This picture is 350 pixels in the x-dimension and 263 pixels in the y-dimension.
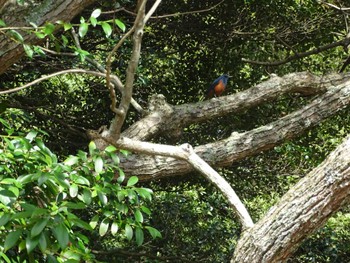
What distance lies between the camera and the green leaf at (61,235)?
210 cm

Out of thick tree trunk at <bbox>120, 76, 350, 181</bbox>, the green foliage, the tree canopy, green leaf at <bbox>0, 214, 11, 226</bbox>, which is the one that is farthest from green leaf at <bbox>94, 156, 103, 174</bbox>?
thick tree trunk at <bbox>120, 76, 350, 181</bbox>

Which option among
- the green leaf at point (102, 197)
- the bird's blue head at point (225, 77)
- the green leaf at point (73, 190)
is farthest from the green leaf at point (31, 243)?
the bird's blue head at point (225, 77)

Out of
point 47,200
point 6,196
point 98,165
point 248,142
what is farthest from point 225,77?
point 6,196

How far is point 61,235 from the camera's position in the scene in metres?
2.11

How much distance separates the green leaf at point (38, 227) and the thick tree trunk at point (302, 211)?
1.13 m

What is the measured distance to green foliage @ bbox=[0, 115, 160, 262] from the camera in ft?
7.01

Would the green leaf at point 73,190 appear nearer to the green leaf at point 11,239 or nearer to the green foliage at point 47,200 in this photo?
the green foliage at point 47,200

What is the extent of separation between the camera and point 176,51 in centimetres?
595

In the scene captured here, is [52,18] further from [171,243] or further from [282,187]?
[282,187]

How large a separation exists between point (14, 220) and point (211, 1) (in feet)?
13.0

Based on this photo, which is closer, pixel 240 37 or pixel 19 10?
pixel 19 10

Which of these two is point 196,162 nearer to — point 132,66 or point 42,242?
point 132,66

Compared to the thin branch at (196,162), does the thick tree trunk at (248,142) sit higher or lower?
lower

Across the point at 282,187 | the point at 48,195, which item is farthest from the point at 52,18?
the point at 282,187
